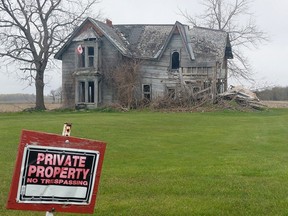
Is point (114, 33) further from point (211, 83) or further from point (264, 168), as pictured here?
point (264, 168)

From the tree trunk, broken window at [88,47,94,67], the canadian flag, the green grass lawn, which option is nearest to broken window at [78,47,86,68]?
the canadian flag

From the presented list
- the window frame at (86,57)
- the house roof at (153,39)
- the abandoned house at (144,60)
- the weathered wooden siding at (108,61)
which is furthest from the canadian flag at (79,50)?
the weathered wooden siding at (108,61)

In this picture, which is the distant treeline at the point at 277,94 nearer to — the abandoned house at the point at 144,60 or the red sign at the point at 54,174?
the abandoned house at the point at 144,60

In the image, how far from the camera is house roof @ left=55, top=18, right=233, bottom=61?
1622 inches

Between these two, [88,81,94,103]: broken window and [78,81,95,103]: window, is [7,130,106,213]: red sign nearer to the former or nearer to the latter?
[78,81,95,103]: window

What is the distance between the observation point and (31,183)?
13.2 feet

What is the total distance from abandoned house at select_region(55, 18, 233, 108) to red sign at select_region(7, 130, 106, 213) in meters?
35.6

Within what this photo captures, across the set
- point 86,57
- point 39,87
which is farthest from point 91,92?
point 39,87

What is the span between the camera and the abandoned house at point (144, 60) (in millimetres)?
41000

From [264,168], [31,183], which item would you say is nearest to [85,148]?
[31,183]

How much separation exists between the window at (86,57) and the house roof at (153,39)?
1.11 metres

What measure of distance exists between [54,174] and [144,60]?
3817cm

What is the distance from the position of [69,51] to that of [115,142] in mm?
29853

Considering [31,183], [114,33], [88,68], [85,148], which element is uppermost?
[114,33]
